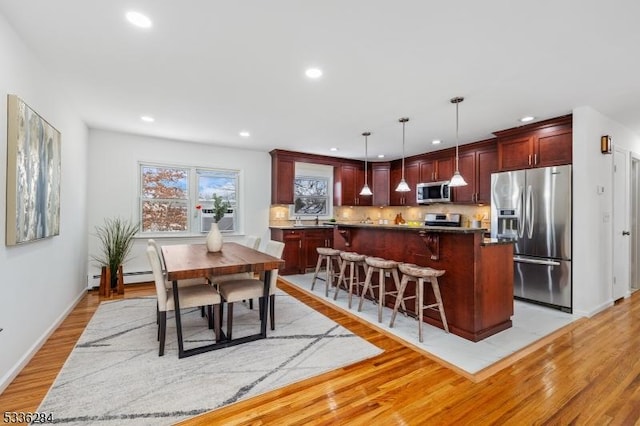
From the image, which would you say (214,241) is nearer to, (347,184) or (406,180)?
(347,184)

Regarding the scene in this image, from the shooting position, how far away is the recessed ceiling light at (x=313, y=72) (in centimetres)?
263

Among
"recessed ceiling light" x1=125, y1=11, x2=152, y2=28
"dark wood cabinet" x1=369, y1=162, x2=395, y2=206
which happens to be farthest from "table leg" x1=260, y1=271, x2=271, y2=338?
"dark wood cabinet" x1=369, y1=162, x2=395, y2=206

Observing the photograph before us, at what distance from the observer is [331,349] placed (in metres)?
2.63

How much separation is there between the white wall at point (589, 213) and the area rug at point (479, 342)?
0.42 metres

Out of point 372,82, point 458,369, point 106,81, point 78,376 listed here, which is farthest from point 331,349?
point 106,81

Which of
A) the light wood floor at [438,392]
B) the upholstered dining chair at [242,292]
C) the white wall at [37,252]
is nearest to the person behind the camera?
the light wood floor at [438,392]

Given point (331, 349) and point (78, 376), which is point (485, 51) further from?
point (78, 376)

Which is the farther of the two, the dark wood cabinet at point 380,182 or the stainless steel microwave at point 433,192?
the dark wood cabinet at point 380,182

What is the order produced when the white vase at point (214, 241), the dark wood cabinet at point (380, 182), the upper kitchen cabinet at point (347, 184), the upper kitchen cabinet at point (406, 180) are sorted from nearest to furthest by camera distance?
the white vase at point (214, 241), the upper kitchen cabinet at point (406, 180), the upper kitchen cabinet at point (347, 184), the dark wood cabinet at point (380, 182)

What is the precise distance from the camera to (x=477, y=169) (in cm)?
519

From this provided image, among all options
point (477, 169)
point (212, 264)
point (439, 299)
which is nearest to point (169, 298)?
point (212, 264)

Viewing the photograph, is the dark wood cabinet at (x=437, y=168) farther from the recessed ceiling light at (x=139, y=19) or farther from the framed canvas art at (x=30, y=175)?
the framed canvas art at (x=30, y=175)

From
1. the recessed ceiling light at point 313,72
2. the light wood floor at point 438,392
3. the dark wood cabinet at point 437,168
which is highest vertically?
the recessed ceiling light at point 313,72

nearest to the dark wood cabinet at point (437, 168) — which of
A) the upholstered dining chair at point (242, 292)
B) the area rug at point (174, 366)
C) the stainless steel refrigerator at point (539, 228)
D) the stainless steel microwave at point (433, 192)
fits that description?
the stainless steel microwave at point (433, 192)
